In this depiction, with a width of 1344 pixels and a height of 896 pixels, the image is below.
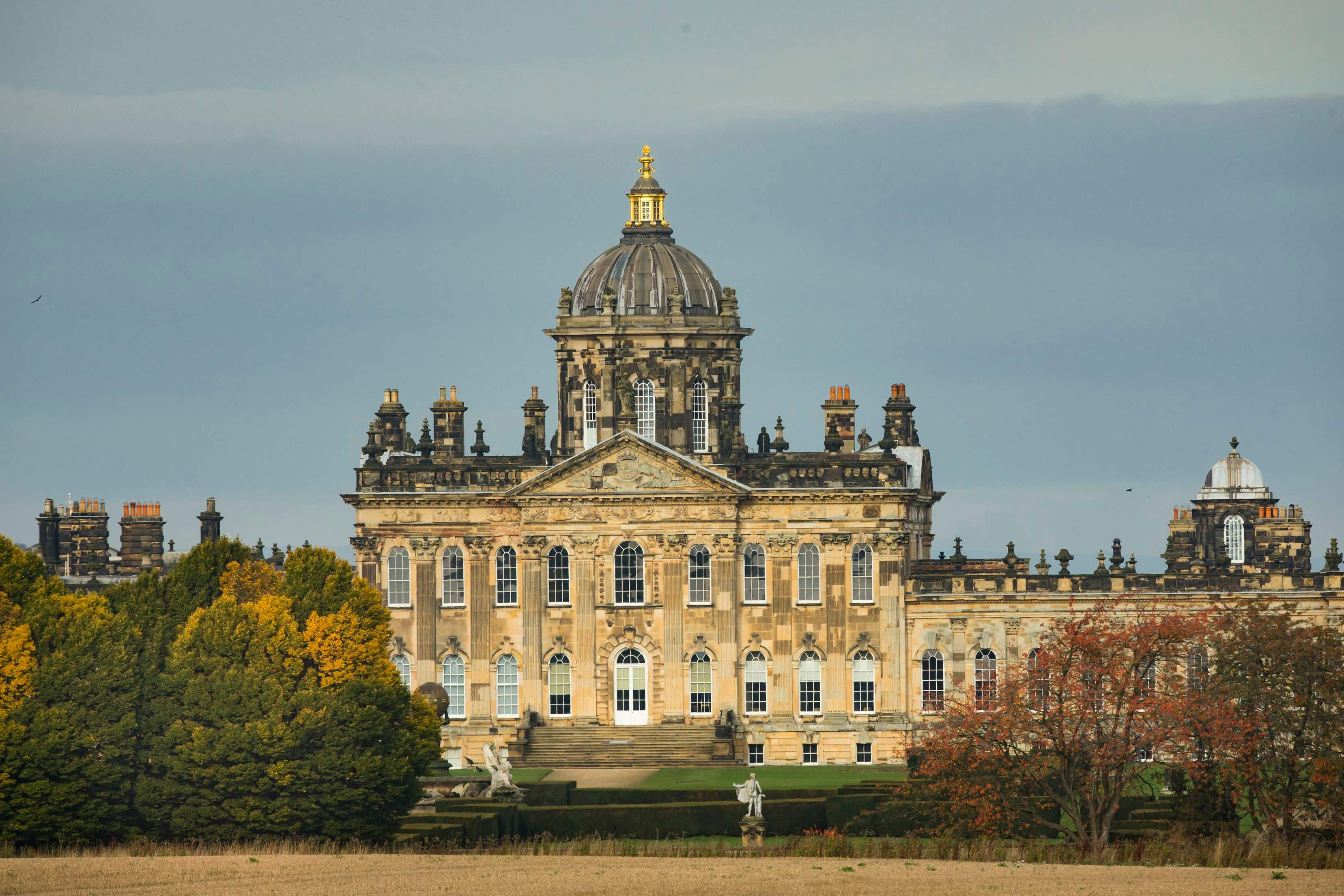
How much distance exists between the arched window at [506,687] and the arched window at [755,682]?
256 inches

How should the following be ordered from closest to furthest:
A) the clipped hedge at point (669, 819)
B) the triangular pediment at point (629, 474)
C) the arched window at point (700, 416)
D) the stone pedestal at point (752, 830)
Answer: the stone pedestal at point (752, 830), the clipped hedge at point (669, 819), the triangular pediment at point (629, 474), the arched window at point (700, 416)

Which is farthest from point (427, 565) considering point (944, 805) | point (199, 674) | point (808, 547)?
point (944, 805)

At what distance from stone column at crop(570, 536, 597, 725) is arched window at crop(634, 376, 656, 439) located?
4.19 m

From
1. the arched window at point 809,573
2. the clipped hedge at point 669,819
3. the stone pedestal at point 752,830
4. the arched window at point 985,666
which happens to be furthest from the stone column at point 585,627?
the stone pedestal at point 752,830

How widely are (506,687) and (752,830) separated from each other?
22019 millimetres

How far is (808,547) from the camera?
90.2 metres

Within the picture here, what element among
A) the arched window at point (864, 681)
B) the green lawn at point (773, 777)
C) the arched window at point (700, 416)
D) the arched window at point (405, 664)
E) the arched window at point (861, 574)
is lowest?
the green lawn at point (773, 777)

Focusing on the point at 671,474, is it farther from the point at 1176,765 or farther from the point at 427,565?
the point at 1176,765

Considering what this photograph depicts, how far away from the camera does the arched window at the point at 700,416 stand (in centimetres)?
9275

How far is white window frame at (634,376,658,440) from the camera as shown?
92625 mm

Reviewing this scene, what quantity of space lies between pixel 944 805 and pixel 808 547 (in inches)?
899

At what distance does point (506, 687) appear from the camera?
90812mm

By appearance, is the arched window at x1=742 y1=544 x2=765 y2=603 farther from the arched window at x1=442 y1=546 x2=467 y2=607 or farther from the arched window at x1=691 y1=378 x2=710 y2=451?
the arched window at x1=442 y1=546 x2=467 y2=607

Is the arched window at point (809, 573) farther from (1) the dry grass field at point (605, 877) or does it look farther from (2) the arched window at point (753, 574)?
(1) the dry grass field at point (605, 877)
